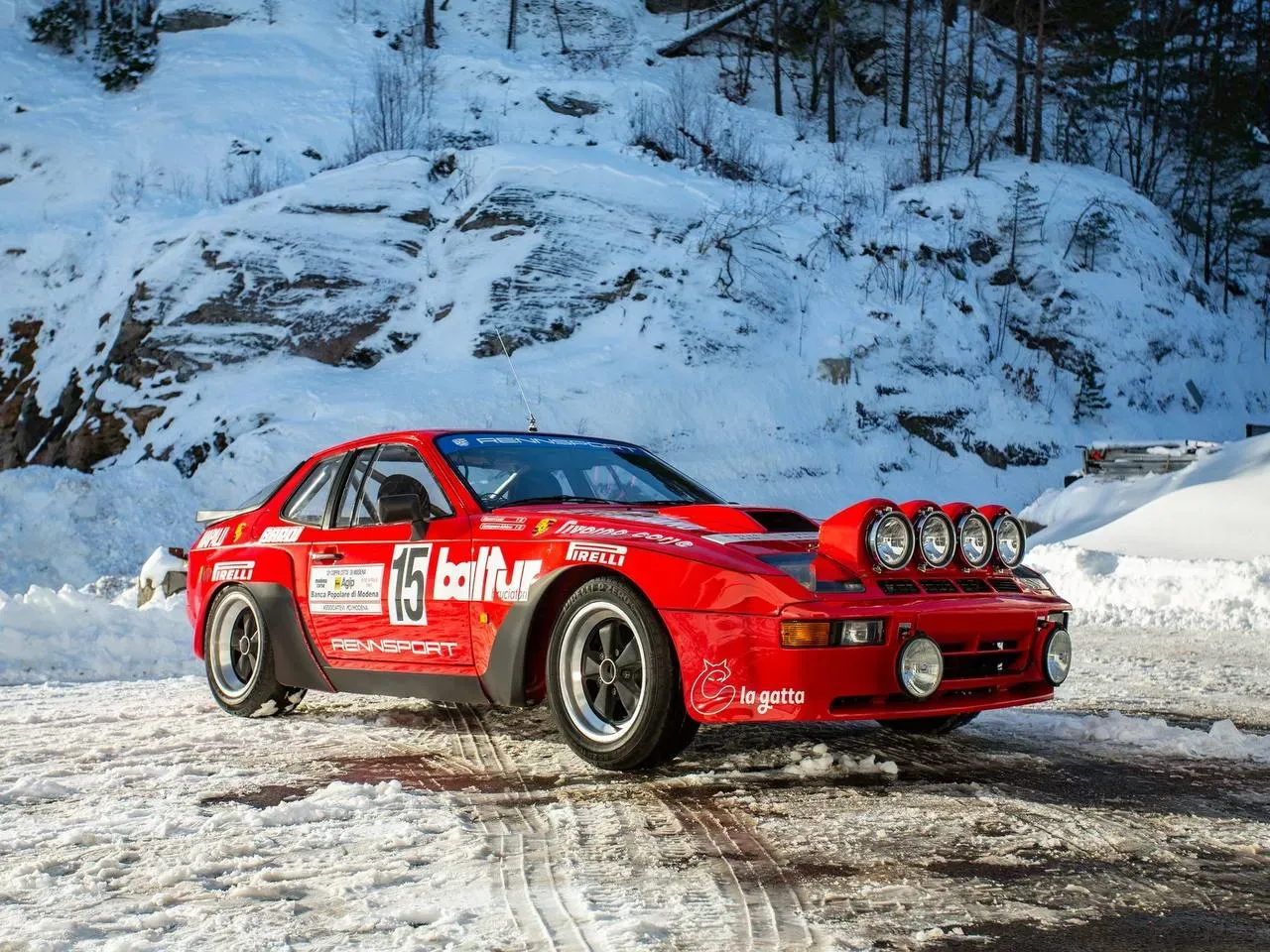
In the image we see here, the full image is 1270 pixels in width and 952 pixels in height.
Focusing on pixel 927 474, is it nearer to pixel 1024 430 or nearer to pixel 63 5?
pixel 1024 430

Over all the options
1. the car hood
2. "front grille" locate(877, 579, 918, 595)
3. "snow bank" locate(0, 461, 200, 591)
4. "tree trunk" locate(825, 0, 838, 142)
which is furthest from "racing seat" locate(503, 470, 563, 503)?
"tree trunk" locate(825, 0, 838, 142)

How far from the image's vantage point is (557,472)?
5.54 meters

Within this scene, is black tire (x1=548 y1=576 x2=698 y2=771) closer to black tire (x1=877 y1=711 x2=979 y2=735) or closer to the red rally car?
the red rally car

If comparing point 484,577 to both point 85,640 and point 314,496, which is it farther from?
point 85,640

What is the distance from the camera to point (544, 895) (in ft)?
9.90

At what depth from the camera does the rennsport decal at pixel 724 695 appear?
13.4 feet

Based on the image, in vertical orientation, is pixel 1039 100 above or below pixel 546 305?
above

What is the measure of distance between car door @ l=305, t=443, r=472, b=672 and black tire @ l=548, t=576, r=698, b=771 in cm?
55

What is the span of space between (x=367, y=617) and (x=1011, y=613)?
2.68m

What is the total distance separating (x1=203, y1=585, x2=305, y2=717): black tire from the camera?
595 centimetres

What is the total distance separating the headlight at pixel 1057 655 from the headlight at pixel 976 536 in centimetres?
38

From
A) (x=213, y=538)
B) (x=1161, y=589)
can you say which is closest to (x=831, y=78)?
(x=1161, y=589)

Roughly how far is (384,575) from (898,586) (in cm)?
223

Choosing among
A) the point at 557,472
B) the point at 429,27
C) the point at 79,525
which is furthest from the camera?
the point at 429,27
